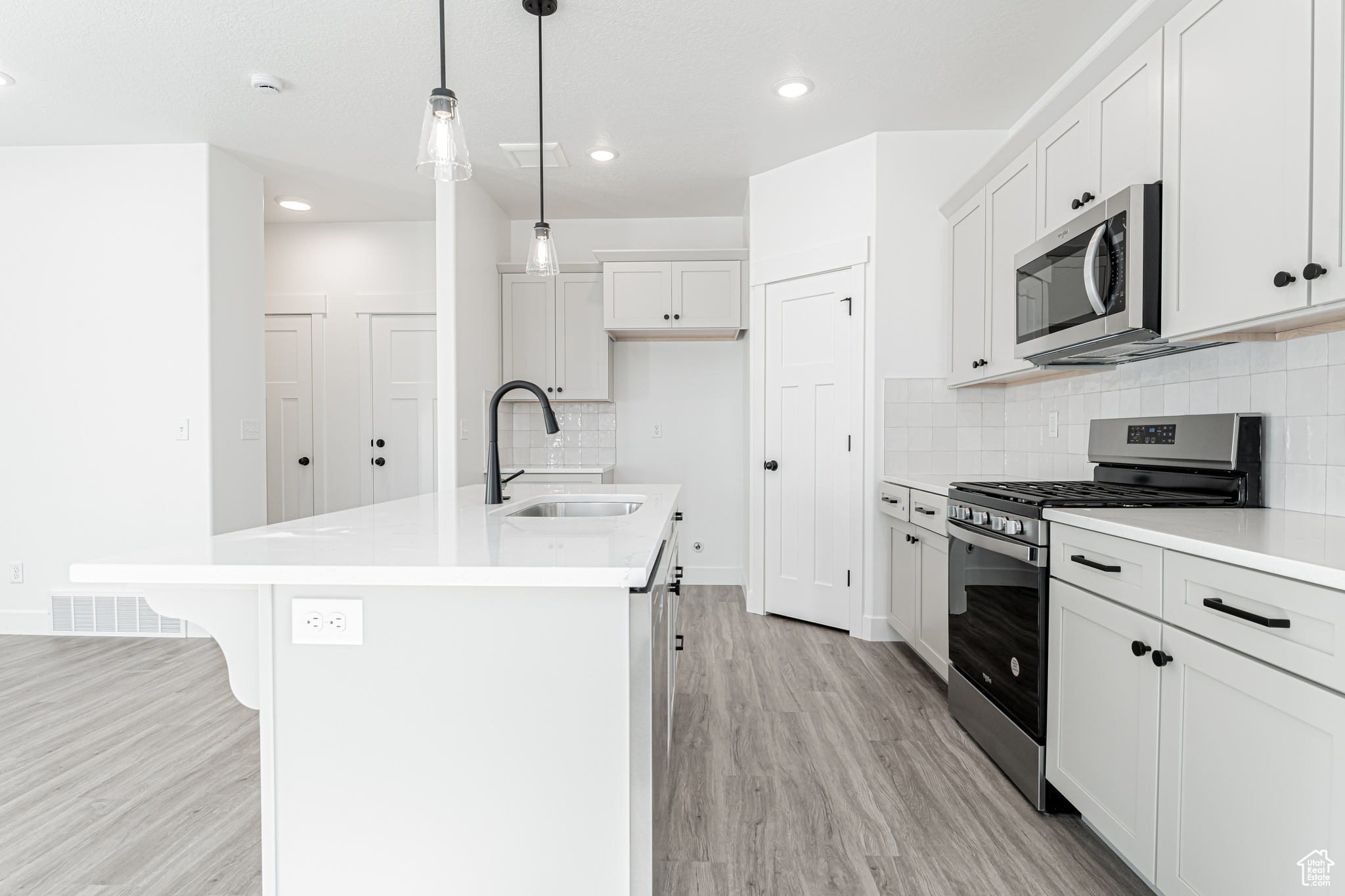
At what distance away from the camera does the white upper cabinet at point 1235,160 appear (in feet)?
4.66

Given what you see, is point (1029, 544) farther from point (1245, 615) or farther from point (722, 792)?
point (722, 792)

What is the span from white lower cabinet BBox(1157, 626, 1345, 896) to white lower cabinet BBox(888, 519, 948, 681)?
1.21 meters

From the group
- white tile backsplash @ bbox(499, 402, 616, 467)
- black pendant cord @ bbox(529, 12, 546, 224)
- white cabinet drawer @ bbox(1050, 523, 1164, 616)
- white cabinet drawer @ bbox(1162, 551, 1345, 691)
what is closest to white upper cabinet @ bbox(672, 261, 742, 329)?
white tile backsplash @ bbox(499, 402, 616, 467)

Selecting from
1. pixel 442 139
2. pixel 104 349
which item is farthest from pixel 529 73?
pixel 104 349

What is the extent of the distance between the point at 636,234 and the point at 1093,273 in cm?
346

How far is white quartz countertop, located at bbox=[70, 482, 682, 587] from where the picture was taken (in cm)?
103

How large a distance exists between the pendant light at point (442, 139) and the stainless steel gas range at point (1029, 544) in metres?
1.79

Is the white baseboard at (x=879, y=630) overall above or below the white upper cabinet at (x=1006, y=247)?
below

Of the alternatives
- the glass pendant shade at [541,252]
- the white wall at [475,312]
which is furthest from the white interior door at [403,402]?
the glass pendant shade at [541,252]

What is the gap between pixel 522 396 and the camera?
15.9ft

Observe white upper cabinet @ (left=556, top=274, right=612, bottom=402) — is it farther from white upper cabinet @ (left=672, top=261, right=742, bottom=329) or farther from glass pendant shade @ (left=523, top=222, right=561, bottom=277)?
glass pendant shade @ (left=523, top=222, right=561, bottom=277)

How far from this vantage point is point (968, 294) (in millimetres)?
3121

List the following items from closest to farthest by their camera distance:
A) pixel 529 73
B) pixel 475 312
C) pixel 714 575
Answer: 1. pixel 529 73
2. pixel 475 312
3. pixel 714 575

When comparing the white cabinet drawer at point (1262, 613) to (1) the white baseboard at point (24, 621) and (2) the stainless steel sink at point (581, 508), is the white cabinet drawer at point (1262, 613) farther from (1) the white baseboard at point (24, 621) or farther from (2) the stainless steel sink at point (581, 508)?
(1) the white baseboard at point (24, 621)
